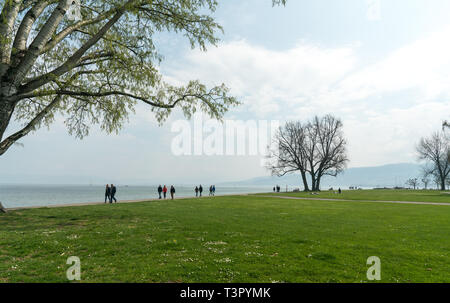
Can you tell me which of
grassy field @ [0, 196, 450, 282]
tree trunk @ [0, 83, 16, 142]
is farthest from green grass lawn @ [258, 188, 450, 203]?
tree trunk @ [0, 83, 16, 142]

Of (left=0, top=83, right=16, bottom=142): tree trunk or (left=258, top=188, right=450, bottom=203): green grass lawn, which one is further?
(left=258, top=188, right=450, bottom=203): green grass lawn

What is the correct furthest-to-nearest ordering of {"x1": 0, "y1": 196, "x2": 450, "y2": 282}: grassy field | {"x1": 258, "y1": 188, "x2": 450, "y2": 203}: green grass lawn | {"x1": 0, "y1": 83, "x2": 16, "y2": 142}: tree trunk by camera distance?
{"x1": 258, "y1": 188, "x2": 450, "y2": 203}: green grass lawn, {"x1": 0, "y1": 83, "x2": 16, "y2": 142}: tree trunk, {"x1": 0, "y1": 196, "x2": 450, "y2": 282}: grassy field

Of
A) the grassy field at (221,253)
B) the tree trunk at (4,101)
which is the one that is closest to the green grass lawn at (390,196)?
the grassy field at (221,253)

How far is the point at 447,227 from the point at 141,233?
1745cm

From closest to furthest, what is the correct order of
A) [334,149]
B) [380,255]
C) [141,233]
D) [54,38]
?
[380,255]
[54,38]
[141,233]
[334,149]

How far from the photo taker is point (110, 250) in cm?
935

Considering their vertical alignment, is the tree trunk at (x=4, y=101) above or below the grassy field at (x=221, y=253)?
above

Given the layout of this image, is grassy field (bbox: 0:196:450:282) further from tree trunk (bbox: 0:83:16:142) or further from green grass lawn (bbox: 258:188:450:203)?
green grass lawn (bbox: 258:188:450:203)

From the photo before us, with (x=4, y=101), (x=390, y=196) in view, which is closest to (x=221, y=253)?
(x=4, y=101)

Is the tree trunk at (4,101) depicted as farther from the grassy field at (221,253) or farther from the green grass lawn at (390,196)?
the green grass lawn at (390,196)

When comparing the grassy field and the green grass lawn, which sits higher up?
the grassy field

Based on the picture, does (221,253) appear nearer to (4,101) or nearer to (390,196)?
(4,101)
